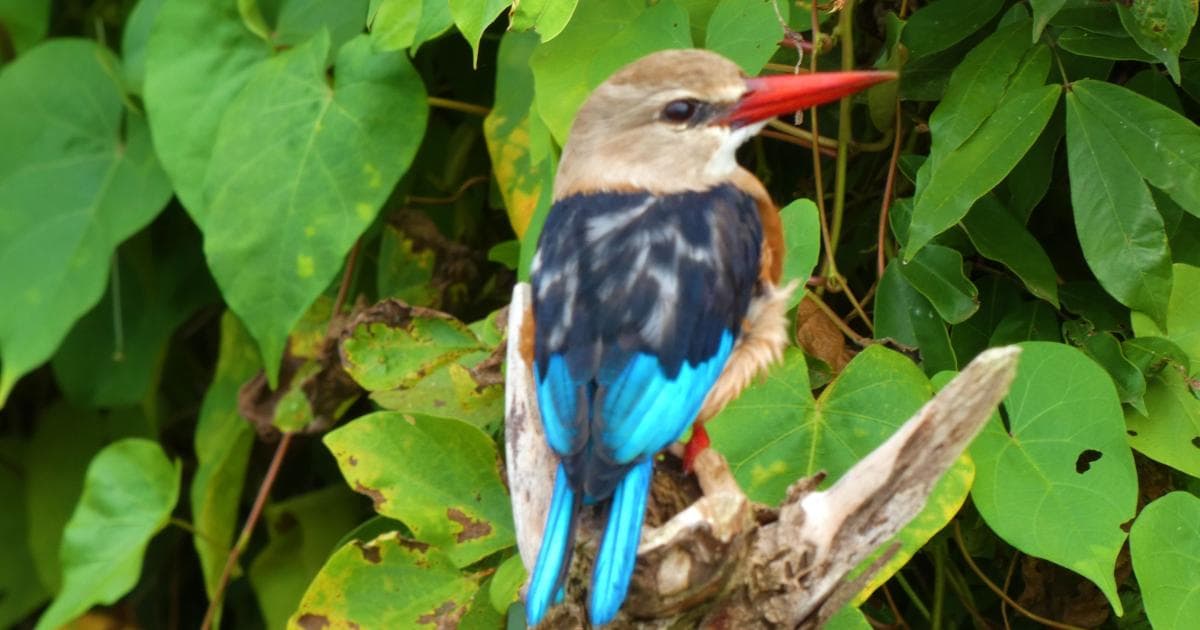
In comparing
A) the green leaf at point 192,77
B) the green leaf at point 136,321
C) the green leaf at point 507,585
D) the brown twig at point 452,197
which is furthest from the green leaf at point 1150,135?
the green leaf at point 136,321

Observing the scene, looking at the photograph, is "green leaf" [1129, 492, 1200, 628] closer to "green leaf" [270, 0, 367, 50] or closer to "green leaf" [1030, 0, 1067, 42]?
"green leaf" [1030, 0, 1067, 42]

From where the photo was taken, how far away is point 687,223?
1.54 m

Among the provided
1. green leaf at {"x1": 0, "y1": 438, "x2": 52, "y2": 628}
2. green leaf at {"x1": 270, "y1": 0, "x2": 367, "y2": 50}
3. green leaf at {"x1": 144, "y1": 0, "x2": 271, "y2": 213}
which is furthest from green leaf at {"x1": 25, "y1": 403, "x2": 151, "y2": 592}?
green leaf at {"x1": 270, "y1": 0, "x2": 367, "y2": 50}

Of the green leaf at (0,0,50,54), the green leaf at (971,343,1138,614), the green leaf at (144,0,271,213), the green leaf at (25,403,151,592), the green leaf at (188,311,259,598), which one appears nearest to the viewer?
the green leaf at (971,343,1138,614)

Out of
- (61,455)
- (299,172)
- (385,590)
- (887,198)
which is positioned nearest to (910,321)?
(887,198)

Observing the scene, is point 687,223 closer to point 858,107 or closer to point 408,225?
point 858,107

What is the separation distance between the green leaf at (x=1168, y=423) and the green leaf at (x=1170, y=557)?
12 centimetres

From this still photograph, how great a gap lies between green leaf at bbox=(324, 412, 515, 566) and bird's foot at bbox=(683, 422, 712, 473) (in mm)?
358

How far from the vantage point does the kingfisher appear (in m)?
1.35

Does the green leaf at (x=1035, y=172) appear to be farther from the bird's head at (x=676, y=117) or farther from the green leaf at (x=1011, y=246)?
the bird's head at (x=676, y=117)

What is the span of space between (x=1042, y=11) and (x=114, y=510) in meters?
1.58

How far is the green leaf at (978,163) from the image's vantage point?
169 cm

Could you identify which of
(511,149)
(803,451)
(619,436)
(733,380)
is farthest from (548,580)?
(511,149)

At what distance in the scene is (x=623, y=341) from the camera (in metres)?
1.43
